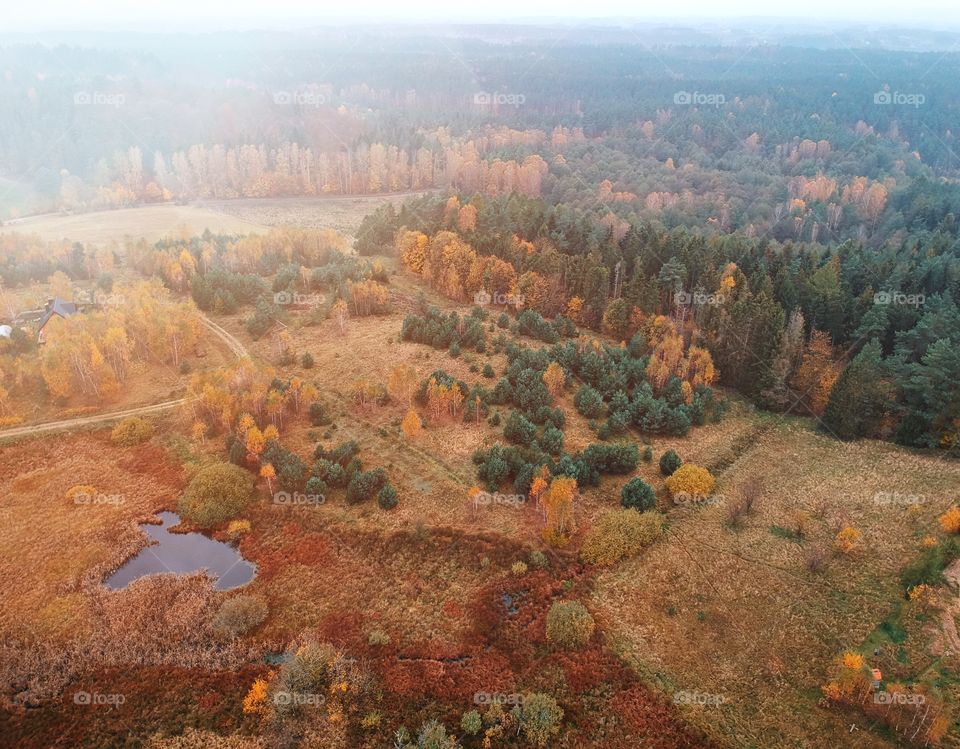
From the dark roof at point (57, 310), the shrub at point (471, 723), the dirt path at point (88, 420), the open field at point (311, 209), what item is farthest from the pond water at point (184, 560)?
the open field at point (311, 209)

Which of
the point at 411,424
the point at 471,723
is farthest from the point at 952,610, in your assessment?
the point at 411,424

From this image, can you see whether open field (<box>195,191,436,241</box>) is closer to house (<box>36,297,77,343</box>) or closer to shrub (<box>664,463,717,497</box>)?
house (<box>36,297,77,343</box>)

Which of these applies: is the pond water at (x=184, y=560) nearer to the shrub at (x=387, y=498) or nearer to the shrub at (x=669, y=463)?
the shrub at (x=387, y=498)

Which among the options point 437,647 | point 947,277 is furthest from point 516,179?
point 437,647

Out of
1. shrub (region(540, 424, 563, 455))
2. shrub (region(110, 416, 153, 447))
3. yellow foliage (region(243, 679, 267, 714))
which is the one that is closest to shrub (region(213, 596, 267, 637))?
yellow foliage (region(243, 679, 267, 714))

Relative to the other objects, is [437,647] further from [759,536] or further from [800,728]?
[759,536]
